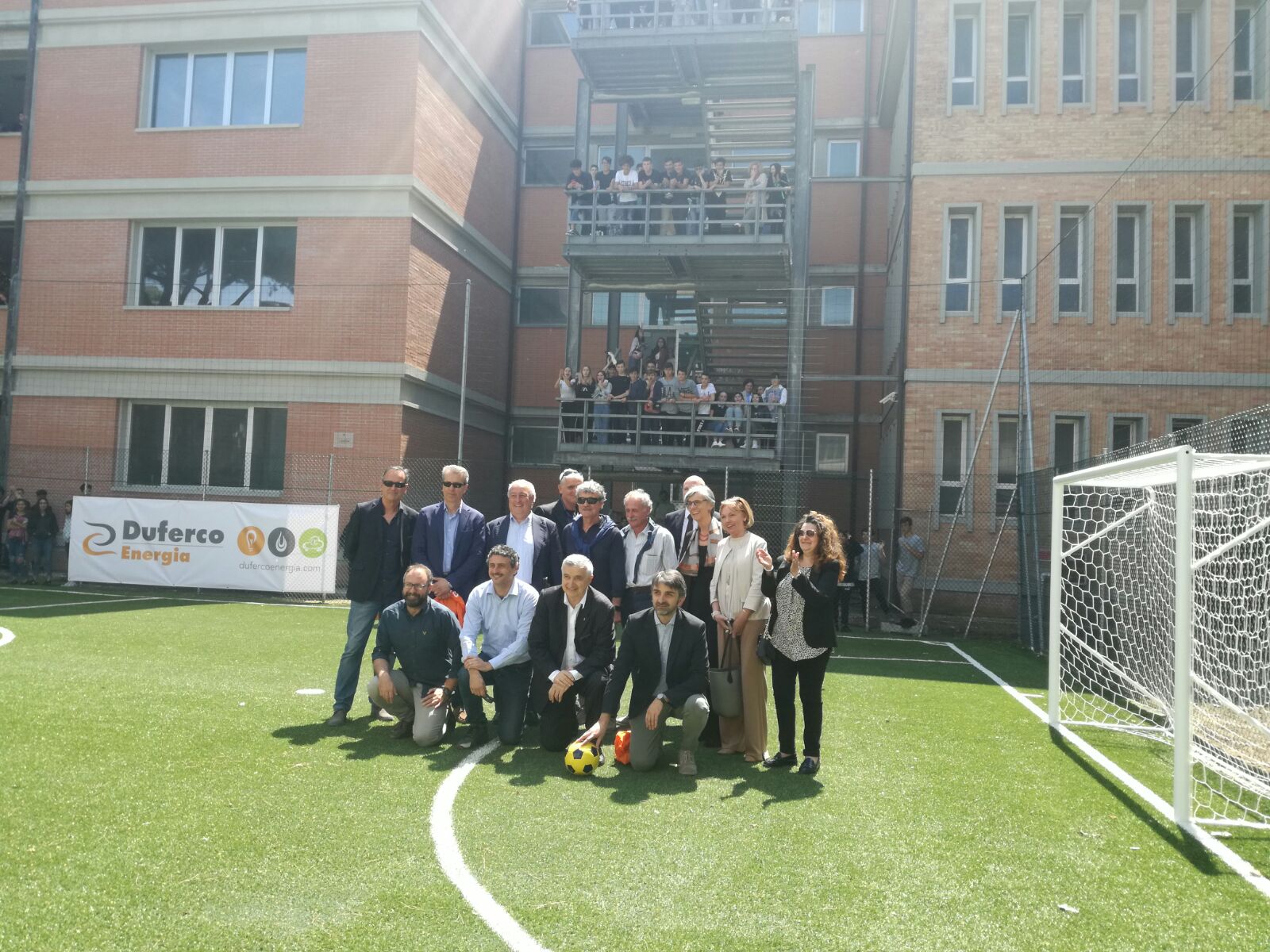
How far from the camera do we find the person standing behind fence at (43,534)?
722 inches

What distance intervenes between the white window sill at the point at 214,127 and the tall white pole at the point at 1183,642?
18.5m

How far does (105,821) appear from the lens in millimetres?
5008

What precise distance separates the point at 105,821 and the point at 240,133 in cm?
1807

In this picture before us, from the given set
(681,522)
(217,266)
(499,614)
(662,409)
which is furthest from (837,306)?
(499,614)

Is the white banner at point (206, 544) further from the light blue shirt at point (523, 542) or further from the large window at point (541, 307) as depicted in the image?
the large window at point (541, 307)

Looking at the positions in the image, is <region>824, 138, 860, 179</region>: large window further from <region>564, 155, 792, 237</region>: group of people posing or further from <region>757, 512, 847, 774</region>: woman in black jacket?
<region>757, 512, 847, 774</region>: woman in black jacket

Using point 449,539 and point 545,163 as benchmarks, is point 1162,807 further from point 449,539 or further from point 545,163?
point 545,163

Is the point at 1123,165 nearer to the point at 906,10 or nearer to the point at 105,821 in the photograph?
the point at 906,10

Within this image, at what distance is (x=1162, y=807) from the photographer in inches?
238

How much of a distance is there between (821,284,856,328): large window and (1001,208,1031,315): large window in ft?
22.7

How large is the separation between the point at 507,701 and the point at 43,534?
15.1 metres

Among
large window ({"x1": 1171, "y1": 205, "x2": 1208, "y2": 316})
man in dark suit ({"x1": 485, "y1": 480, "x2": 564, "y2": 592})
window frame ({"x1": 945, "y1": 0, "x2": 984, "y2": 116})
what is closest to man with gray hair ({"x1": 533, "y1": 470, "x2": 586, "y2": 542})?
man in dark suit ({"x1": 485, "y1": 480, "x2": 564, "y2": 592})

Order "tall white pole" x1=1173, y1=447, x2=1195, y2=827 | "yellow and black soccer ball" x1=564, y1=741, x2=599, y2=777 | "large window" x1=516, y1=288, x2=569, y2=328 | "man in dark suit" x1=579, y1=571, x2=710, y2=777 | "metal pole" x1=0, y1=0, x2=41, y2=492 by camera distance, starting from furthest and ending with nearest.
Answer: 1. "large window" x1=516, y1=288, x2=569, y2=328
2. "metal pole" x1=0, y1=0, x2=41, y2=492
3. "man in dark suit" x1=579, y1=571, x2=710, y2=777
4. "yellow and black soccer ball" x1=564, y1=741, x2=599, y2=777
5. "tall white pole" x1=1173, y1=447, x2=1195, y2=827

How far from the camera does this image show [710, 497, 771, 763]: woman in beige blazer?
7000 mm
